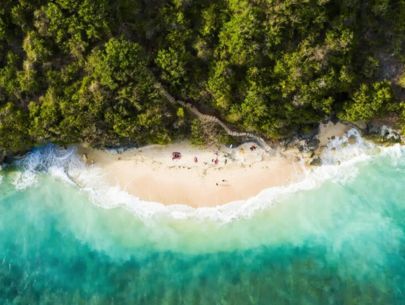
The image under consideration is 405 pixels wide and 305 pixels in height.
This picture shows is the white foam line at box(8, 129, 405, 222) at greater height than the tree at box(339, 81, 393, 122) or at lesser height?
lesser

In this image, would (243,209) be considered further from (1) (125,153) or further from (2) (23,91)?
(2) (23,91)

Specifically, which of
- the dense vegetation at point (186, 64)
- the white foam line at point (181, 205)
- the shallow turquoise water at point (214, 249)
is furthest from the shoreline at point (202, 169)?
the dense vegetation at point (186, 64)

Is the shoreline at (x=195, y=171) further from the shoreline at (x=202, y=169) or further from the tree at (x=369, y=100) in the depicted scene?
the tree at (x=369, y=100)

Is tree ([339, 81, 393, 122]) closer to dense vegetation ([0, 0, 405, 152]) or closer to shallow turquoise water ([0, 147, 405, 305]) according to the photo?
dense vegetation ([0, 0, 405, 152])

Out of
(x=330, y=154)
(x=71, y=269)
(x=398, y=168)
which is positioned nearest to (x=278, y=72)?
(x=330, y=154)

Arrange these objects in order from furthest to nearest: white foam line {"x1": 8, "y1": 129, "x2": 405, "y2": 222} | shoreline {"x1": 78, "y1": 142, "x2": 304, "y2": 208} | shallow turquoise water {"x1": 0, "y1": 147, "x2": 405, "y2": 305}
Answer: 1. shoreline {"x1": 78, "y1": 142, "x2": 304, "y2": 208}
2. white foam line {"x1": 8, "y1": 129, "x2": 405, "y2": 222}
3. shallow turquoise water {"x1": 0, "y1": 147, "x2": 405, "y2": 305}

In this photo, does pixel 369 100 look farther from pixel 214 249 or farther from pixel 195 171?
Result: pixel 214 249

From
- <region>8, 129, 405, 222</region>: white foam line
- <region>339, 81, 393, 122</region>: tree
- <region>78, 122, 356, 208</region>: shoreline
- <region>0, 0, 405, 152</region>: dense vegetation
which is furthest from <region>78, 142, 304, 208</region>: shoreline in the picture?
<region>339, 81, 393, 122</region>: tree
